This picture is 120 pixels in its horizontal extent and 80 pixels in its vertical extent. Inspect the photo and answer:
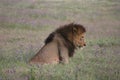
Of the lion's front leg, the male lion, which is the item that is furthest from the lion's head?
the lion's front leg

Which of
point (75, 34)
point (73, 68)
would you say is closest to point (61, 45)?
point (75, 34)

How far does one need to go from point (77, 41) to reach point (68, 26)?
0.44m

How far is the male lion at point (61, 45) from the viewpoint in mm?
11343

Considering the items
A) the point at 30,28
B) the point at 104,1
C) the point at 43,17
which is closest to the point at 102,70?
the point at 30,28

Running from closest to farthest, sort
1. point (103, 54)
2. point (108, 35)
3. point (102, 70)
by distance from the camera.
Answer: point (102, 70), point (103, 54), point (108, 35)

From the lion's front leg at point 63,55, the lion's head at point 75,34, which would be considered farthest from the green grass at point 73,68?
the lion's head at point 75,34

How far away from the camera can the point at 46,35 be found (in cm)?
1895

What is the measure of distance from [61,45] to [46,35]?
22.9ft

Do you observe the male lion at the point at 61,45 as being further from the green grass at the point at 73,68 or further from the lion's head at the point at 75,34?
the green grass at the point at 73,68

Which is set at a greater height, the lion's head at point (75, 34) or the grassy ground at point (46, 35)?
the lion's head at point (75, 34)

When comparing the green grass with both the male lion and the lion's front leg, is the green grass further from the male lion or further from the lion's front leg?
the male lion

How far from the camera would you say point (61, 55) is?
11.8 meters

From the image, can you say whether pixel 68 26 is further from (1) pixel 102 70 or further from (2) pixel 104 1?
(2) pixel 104 1

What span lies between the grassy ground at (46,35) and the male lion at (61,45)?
1.04ft
